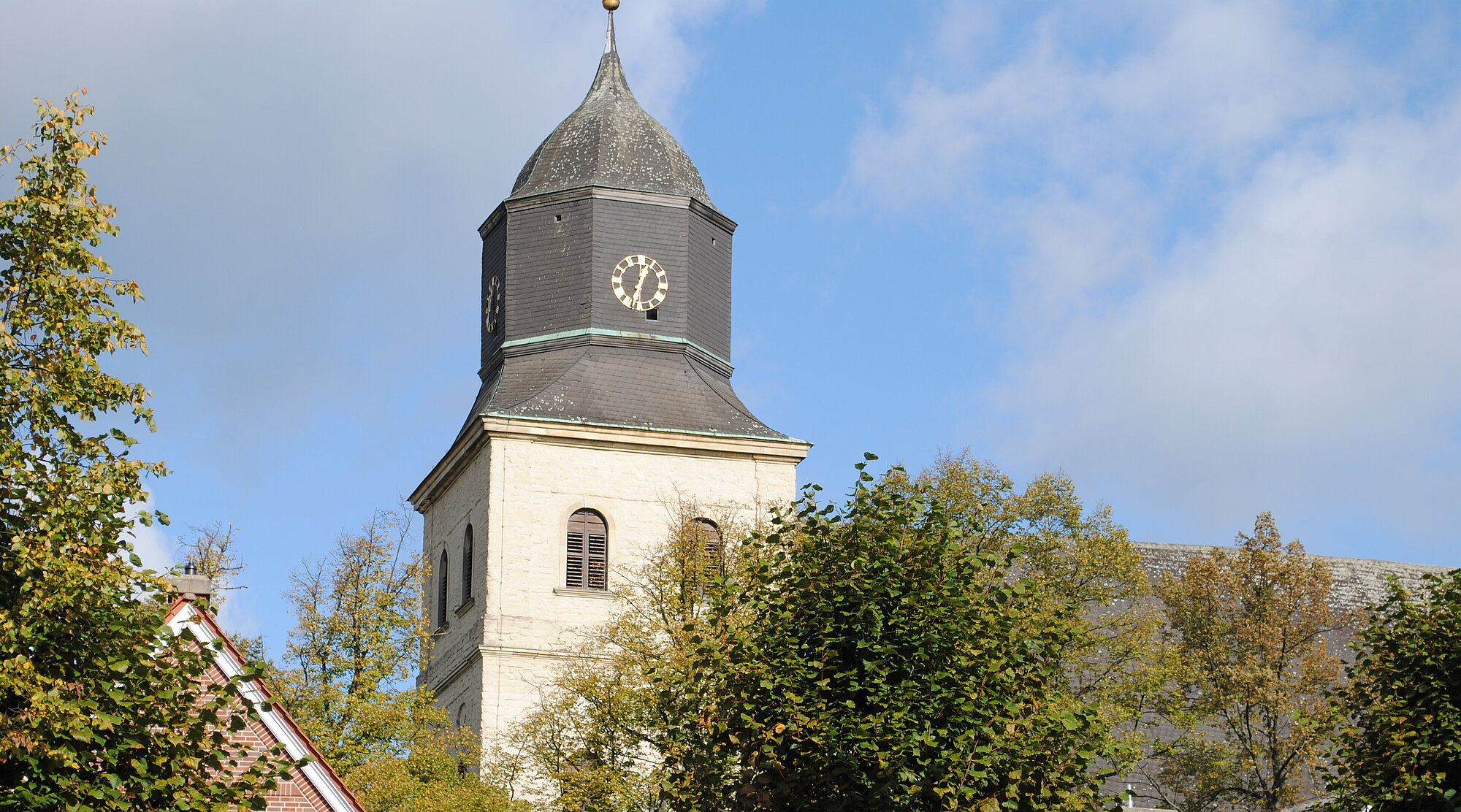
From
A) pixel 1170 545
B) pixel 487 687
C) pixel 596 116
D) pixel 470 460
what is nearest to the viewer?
pixel 487 687

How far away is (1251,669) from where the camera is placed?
43.5 m

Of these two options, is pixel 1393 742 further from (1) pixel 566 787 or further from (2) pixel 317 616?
(2) pixel 317 616

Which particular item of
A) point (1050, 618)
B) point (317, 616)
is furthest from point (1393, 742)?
point (317, 616)

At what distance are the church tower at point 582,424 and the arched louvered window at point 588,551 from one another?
0.11ft

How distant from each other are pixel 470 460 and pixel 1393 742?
26117 mm

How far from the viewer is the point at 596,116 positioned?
49656 mm

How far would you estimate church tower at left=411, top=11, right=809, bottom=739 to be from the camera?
146 feet

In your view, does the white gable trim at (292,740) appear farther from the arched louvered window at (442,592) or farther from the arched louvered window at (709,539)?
the arched louvered window at (442,592)

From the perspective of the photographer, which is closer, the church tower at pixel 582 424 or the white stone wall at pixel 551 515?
the white stone wall at pixel 551 515

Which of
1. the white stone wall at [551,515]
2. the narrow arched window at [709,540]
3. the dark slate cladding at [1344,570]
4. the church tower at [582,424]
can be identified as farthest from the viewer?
the dark slate cladding at [1344,570]

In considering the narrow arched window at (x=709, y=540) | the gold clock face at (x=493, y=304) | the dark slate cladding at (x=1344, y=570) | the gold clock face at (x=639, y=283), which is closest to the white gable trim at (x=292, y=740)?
the narrow arched window at (x=709, y=540)

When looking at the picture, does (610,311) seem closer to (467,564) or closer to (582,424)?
(582,424)

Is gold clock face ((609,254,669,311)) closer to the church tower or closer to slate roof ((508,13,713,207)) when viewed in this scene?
the church tower

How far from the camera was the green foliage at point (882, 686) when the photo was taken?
20969 mm
